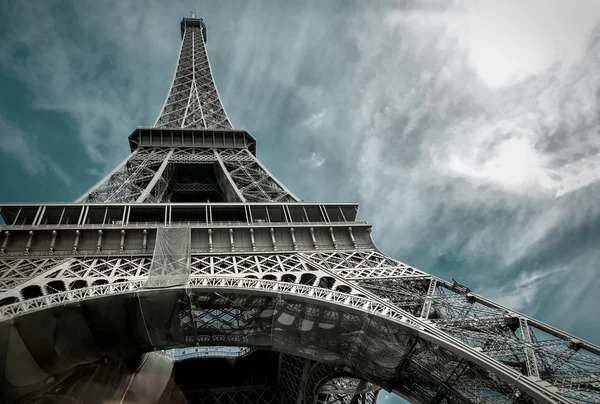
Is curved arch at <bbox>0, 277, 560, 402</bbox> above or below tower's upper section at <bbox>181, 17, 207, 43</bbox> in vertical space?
below

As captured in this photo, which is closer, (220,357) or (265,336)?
(265,336)

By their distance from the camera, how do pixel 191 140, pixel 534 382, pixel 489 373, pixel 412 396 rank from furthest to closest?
pixel 191 140, pixel 412 396, pixel 489 373, pixel 534 382

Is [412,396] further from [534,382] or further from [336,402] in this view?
[336,402]

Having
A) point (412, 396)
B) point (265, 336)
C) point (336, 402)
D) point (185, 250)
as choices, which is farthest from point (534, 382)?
point (336, 402)

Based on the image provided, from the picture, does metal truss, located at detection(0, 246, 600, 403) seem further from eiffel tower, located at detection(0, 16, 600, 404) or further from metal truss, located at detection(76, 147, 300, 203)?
metal truss, located at detection(76, 147, 300, 203)

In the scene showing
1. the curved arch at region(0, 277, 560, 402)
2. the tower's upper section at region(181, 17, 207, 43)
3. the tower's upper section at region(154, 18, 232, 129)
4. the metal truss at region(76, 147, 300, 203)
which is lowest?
the curved arch at region(0, 277, 560, 402)

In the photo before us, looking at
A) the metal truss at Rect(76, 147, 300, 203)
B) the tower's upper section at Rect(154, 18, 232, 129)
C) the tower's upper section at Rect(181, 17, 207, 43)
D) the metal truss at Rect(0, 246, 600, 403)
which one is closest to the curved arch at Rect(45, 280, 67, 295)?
the metal truss at Rect(0, 246, 600, 403)
